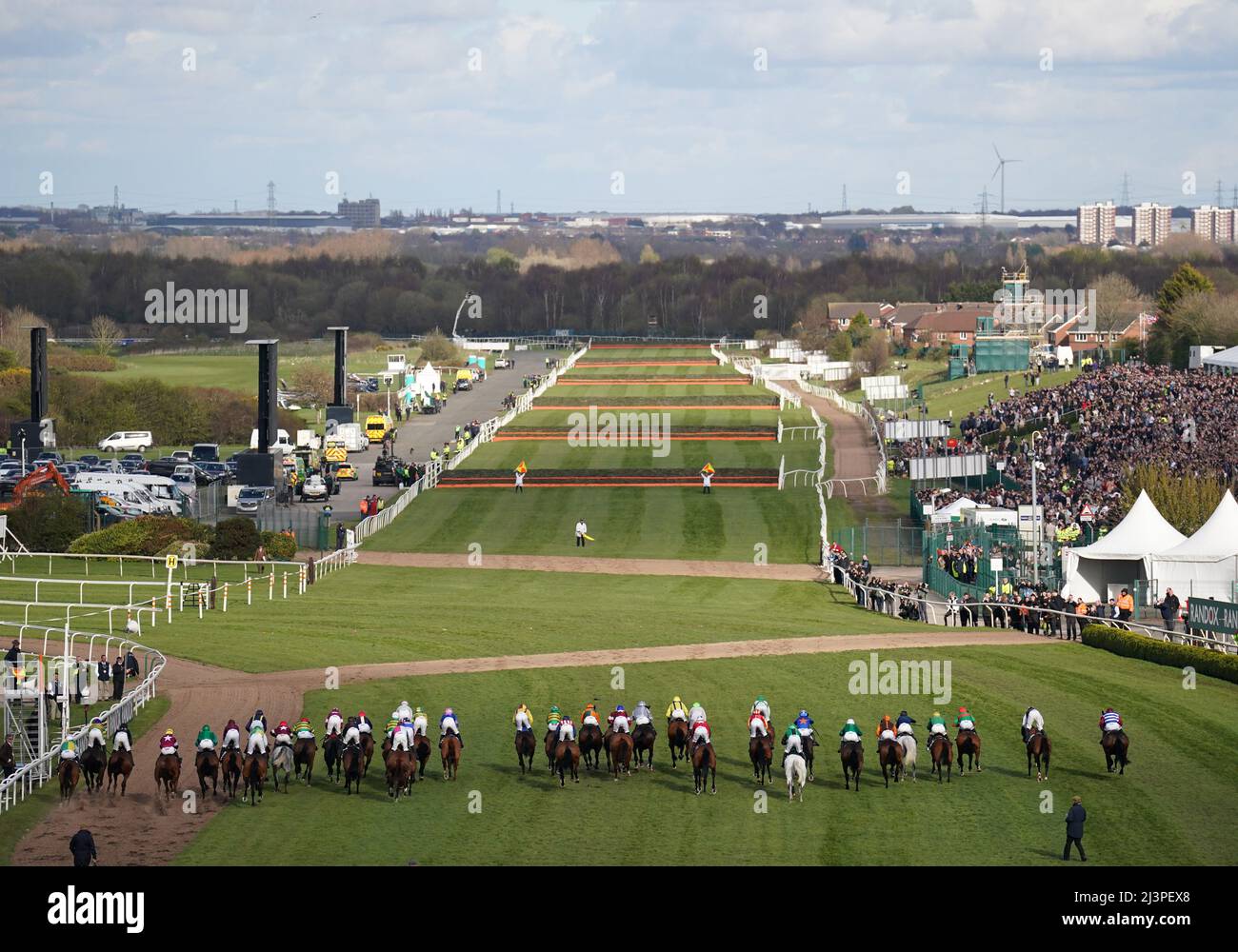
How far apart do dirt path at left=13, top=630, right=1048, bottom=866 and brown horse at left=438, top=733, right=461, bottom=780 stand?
99.0 inches

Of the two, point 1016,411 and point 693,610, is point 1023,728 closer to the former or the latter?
point 693,610

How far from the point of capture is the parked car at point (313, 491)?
60.1 meters

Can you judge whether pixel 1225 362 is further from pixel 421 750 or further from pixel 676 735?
pixel 421 750

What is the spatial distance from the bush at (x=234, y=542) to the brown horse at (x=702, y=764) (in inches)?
989

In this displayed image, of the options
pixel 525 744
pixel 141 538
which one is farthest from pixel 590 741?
pixel 141 538

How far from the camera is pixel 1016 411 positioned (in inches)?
2741

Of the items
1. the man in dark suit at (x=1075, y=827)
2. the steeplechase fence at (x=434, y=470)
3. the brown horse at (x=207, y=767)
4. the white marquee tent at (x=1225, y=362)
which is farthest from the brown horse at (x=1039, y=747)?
the white marquee tent at (x=1225, y=362)

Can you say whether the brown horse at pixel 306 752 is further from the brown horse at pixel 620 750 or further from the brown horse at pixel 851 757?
the brown horse at pixel 851 757

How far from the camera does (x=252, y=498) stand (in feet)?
192

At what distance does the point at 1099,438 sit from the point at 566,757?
35.5 meters

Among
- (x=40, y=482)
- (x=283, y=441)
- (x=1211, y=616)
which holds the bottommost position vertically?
(x=1211, y=616)

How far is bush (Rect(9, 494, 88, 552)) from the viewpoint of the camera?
4941 centimetres
